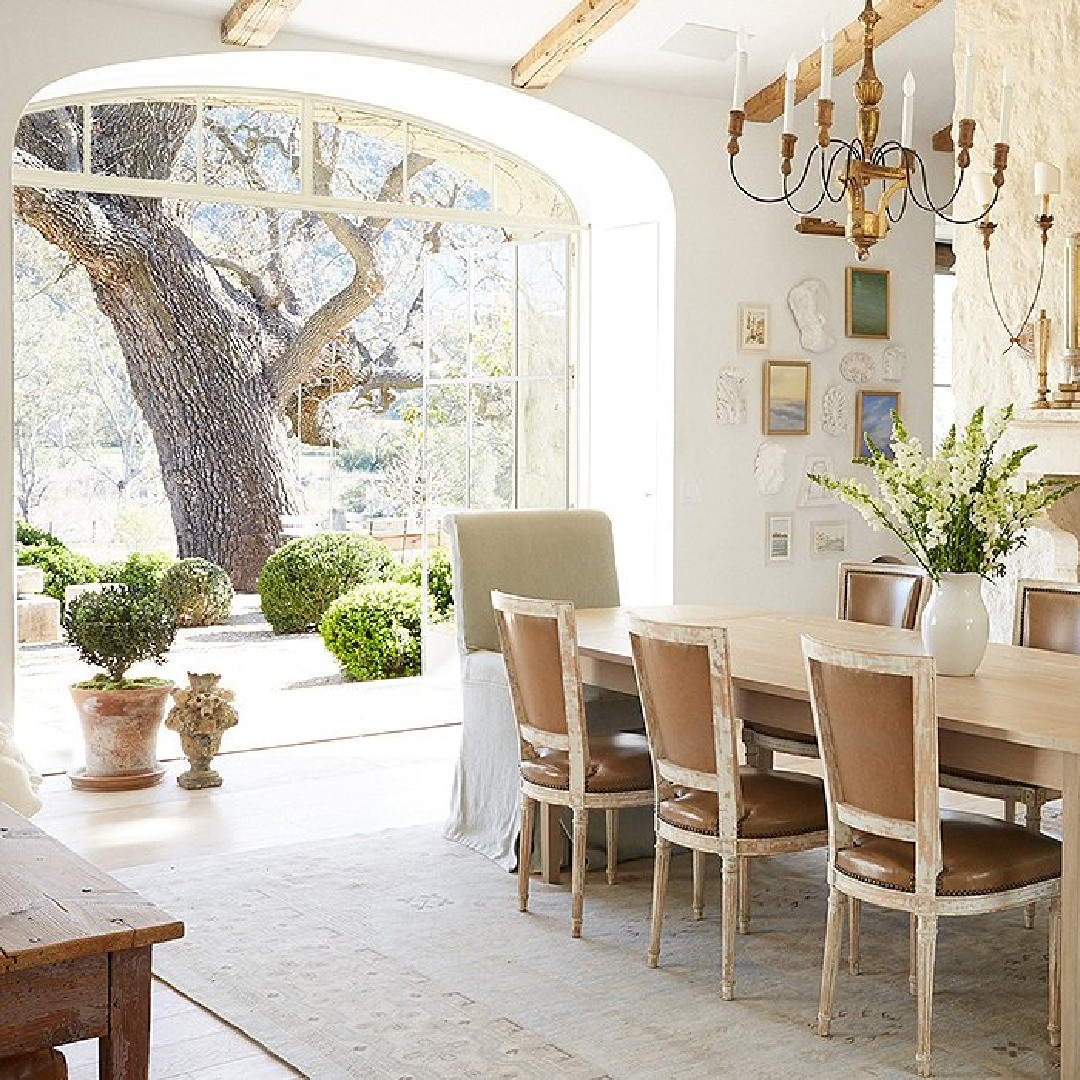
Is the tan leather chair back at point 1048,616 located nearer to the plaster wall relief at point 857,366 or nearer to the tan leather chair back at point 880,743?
the tan leather chair back at point 880,743

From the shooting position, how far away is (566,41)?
6.72 metres

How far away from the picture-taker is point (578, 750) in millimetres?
4184

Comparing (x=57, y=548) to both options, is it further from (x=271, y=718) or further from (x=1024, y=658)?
→ (x=1024, y=658)

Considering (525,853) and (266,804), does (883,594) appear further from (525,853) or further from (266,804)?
(266,804)

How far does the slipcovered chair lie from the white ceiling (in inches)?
94.6

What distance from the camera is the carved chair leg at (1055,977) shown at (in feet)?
11.1

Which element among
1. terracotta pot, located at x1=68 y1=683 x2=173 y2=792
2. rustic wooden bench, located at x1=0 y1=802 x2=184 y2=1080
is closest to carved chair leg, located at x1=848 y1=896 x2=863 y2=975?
rustic wooden bench, located at x1=0 y1=802 x2=184 y2=1080

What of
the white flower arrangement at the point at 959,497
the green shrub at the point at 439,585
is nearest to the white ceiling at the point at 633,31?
the green shrub at the point at 439,585

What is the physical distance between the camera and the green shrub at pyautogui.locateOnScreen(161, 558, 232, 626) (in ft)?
38.0

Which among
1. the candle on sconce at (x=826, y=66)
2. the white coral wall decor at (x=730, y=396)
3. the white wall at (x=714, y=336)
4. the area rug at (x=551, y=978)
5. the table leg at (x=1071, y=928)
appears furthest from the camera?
the white coral wall decor at (x=730, y=396)

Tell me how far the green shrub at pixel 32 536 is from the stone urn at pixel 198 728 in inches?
241

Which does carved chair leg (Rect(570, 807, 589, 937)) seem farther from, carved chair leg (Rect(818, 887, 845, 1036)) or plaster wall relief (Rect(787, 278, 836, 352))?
plaster wall relief (Rect(787, 278, 836, 352))

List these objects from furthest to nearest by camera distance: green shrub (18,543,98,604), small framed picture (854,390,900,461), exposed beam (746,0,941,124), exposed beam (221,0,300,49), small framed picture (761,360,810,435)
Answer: green shrub (18,543,98,604) → small framed picture (854,390,900,461) → small framed picture (761,360,810,435) → exposed beam (746,0,941,124) → exposed beam (221,0,300,49)

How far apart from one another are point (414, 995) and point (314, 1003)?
0.24 m
